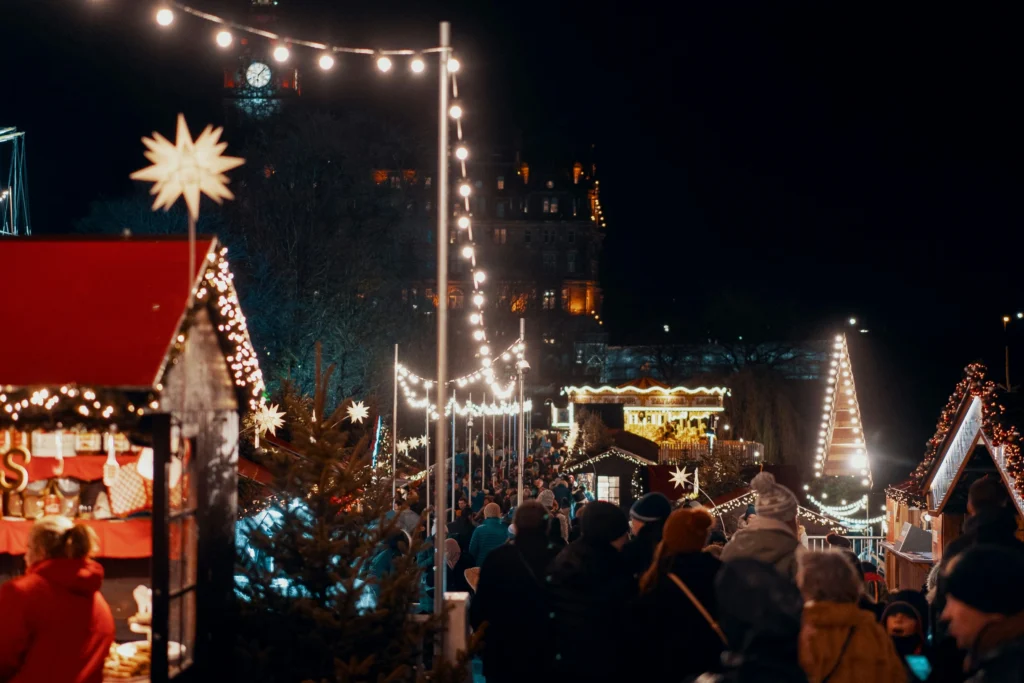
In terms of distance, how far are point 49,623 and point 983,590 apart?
4.35 metres

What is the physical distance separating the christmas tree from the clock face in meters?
69.2

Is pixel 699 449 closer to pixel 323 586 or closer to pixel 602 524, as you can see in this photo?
pixel 323 586

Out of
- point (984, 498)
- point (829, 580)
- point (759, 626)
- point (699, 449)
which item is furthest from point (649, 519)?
point (699, 449)

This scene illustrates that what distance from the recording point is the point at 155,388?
5.98m

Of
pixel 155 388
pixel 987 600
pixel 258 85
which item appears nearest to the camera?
pixel 987 600

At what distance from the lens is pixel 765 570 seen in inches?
146

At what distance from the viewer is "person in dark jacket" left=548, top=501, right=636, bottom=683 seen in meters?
5.61

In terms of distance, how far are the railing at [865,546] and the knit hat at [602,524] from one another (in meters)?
8.83

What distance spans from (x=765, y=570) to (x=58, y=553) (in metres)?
3.64

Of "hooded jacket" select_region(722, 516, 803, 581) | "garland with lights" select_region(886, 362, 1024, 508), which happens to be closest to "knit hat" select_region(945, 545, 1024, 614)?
"hooded jacket" select_region(722, 516, 803, 581)

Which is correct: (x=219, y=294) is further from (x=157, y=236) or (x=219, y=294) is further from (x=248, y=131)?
(x=248, y=131)

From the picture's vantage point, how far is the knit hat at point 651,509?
646 centimetres

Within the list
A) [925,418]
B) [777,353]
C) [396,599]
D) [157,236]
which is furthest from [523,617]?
[777,353]

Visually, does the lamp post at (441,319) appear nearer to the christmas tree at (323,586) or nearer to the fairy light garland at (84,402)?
the christmas tree at (323,586)
